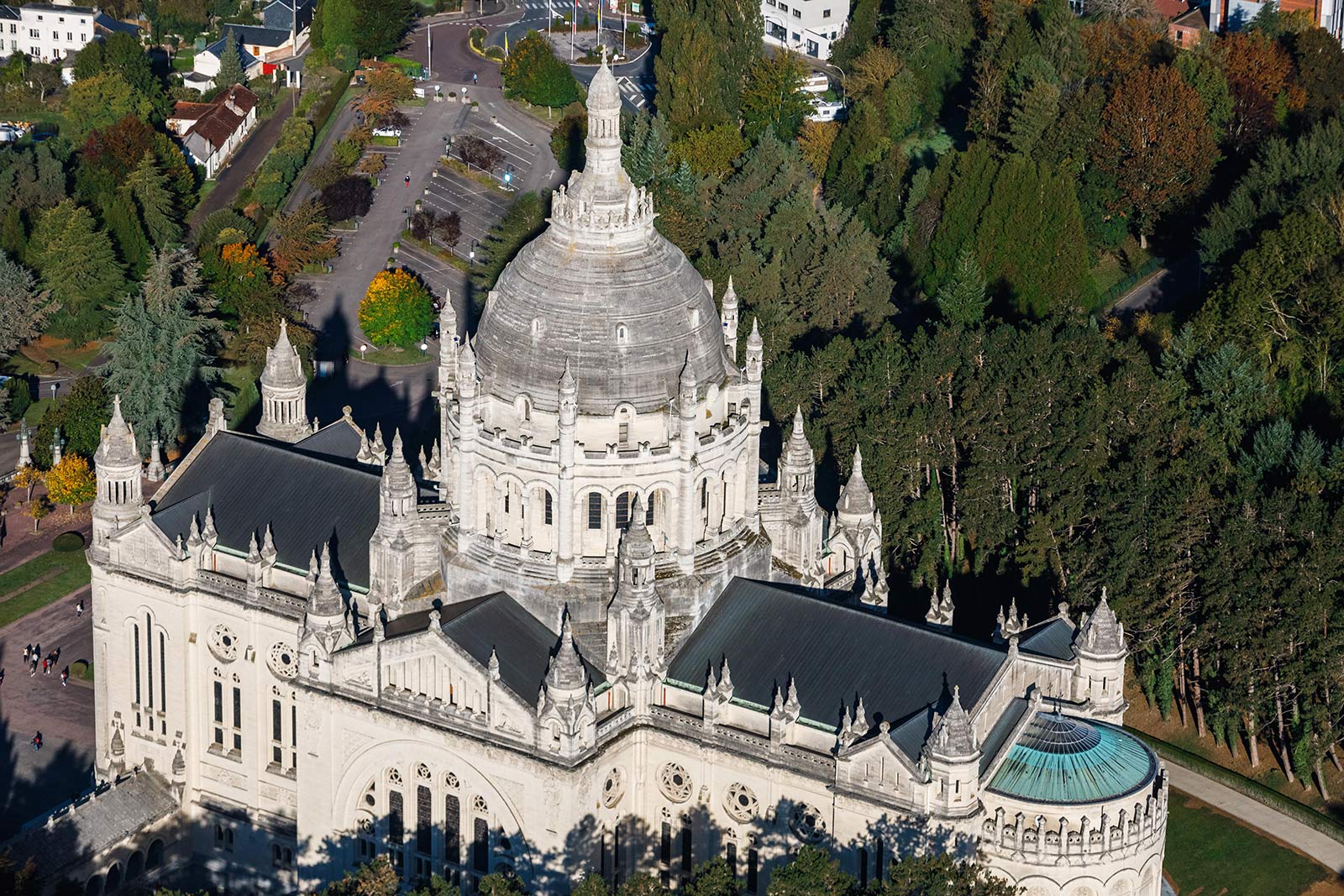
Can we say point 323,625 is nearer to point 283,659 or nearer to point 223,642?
point 283,659

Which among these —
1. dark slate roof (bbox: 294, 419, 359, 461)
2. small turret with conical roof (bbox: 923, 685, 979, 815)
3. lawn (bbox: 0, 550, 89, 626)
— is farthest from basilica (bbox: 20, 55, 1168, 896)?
lawn (bbox: 0, 550, 89, 626)

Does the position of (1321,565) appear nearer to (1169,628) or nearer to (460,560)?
(1169,628)

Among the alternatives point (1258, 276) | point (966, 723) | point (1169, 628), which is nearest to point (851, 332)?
point (1258, 276)

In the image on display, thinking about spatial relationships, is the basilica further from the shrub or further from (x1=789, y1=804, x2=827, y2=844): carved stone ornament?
the shrub

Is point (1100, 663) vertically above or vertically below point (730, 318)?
below

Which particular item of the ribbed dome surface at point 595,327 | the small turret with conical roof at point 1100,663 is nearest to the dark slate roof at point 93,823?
the ribbed dome surface at point 595,327

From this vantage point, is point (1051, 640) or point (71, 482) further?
point (71, 482)

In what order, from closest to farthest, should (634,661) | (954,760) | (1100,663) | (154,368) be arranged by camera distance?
(954,760) < (634,661) < (1100,663) < (154,368)

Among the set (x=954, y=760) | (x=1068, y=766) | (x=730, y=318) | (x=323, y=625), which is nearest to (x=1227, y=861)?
(x=1068, y=766)
